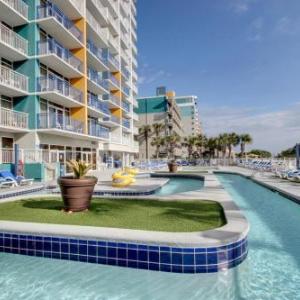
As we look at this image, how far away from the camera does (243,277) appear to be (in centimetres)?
423

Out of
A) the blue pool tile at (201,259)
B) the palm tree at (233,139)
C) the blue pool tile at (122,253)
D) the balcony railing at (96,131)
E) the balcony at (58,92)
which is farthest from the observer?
the palm tree at (233,139)

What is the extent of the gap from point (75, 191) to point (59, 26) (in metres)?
18.2

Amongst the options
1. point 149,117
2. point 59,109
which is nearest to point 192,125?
point 149,117

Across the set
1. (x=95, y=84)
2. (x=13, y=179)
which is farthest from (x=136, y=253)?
(x=95, y=84)

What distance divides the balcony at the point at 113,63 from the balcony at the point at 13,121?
1758cm

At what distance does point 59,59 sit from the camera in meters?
20.8

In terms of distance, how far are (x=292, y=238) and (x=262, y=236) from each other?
0.61 metres

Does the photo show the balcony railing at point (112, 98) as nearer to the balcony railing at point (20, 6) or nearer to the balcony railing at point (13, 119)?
the balcony railing at point (20, 6)

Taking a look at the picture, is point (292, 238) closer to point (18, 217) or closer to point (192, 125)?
point (18, 217)

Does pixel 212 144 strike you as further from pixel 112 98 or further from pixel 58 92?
pixel 58 92

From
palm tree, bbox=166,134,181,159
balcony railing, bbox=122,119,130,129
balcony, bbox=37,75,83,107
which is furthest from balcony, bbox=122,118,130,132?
palm tree, bbox=166,134,181,159

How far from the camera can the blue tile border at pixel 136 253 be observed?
4324mm

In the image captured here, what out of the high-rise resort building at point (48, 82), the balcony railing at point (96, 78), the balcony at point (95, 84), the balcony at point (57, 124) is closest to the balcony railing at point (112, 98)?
the balcony railing at point (96, 78)

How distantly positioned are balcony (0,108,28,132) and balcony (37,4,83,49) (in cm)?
691
